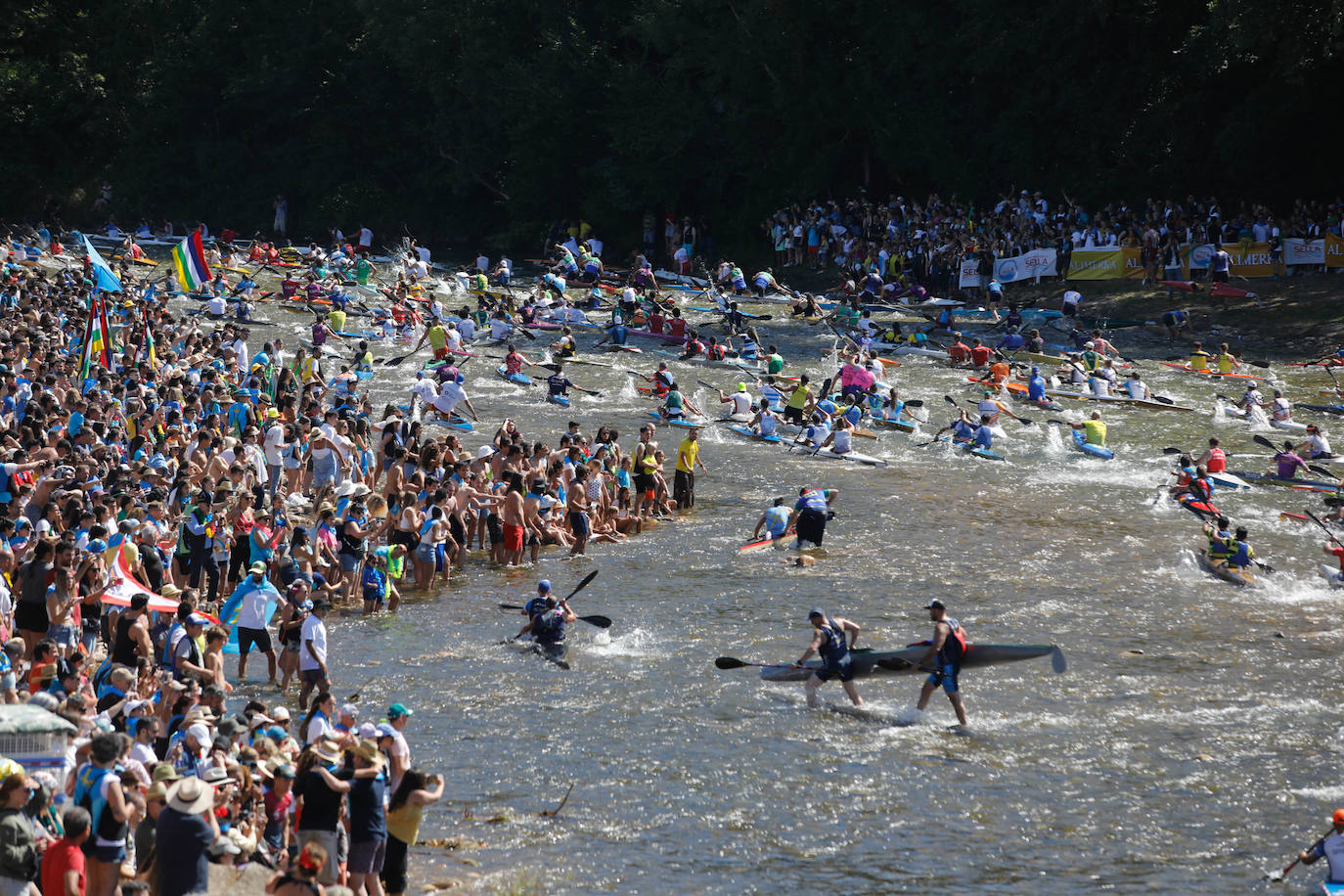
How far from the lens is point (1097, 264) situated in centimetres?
3881

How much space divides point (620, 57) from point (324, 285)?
15.4 metres

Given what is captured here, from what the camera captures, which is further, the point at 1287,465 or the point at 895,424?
the point at 895,424

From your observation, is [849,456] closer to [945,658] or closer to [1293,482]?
[1293,482]

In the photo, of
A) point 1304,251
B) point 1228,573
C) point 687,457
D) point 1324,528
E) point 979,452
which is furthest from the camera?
point 1304,251

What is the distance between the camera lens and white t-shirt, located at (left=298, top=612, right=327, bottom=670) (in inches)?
501

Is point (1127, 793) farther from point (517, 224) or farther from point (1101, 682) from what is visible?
point (517, 224)

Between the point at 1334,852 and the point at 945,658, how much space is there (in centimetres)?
421

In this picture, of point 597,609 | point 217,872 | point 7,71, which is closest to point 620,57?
point 7,71

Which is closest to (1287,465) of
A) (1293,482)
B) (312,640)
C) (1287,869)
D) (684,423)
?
(1293,482)

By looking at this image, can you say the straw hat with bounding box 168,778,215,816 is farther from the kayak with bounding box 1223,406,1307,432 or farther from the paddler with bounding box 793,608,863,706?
the kayak with bounding box 1223,406,1307,432

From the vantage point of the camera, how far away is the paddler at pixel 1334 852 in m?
10.5

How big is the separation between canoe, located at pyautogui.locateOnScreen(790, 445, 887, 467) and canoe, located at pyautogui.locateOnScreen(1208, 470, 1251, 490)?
18.3 feet

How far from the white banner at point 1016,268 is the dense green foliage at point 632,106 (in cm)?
400

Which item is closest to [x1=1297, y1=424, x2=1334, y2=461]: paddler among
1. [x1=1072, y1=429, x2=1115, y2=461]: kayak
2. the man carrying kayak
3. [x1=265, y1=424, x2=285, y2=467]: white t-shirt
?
[x1=1072, y1=429, x2=1115, y2=461]: kayak
